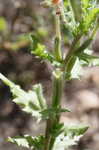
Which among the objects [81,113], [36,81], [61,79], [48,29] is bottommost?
[81,113]

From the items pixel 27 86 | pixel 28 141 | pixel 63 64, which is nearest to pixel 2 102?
pixel 27 86

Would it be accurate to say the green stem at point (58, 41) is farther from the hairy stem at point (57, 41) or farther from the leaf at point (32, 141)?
the leaf at point (32, 141)

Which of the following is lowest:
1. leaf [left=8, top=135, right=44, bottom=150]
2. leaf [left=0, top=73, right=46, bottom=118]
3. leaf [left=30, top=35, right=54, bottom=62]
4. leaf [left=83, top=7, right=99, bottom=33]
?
leaf [left=8, top=135, right=44, bottom=150]

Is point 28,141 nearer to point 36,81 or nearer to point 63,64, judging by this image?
point 63,64

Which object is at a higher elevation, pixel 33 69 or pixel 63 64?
pixel 63 64

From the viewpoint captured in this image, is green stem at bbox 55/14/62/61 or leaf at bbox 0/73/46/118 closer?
green stem at bbox 55/14/62/61

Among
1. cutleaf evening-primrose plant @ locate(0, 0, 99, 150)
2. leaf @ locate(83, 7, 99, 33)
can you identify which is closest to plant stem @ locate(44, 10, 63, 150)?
cutleaf evening-primrose plant @ locate(0, 0, 99, 150)

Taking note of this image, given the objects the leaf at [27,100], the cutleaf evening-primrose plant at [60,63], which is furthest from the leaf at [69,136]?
the leaf at [27,100]

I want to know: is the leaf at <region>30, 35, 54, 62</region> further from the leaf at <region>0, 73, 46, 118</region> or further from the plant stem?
the leaf at <region>0, 73, 46, 118</region>

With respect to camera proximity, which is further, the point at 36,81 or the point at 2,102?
the point at 36,81
